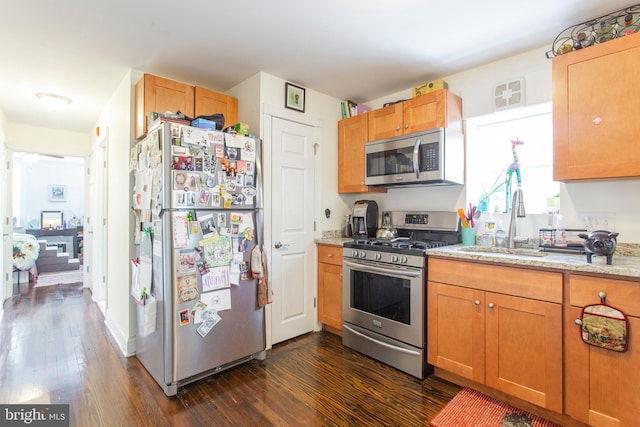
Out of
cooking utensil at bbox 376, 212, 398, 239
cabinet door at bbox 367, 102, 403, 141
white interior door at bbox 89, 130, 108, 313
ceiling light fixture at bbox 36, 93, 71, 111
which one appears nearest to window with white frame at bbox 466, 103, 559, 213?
cabinet door at bbox 367, 102, 403, 141

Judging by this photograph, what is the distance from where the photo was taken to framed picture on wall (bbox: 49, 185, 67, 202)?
741 cm

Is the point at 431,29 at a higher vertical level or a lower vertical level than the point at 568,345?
higher

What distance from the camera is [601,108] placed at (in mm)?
1779

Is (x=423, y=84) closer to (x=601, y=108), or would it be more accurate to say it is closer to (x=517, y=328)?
(x=601, y=108)

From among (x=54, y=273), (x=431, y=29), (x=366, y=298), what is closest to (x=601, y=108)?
(x=431, y=29)

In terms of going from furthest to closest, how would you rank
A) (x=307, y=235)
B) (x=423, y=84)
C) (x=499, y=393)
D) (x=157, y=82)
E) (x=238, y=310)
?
(x=307, y=235) < (x=423, y=84) < (x=157, y=82) < (x=238, y=310) < (x=499, y=393)

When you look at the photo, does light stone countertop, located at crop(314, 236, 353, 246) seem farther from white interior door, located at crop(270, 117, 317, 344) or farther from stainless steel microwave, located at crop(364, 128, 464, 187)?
stainless steel microwave, located at crop(364, 128, 464, 187)

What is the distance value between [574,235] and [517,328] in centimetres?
83

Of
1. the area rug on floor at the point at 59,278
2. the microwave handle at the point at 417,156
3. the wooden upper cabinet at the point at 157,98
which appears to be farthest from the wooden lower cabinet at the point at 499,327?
the area rug on floor at the point at 59,278

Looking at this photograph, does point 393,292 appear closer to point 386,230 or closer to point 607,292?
point 386,230

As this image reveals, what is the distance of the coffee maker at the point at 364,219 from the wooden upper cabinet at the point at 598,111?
1554 millimetres

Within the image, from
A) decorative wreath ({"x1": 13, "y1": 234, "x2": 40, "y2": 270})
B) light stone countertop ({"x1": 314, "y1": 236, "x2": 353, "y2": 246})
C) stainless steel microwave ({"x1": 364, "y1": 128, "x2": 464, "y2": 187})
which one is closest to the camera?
stainless steel microwave ({"x1": 364, "y1": 128, "x2": 464, "y2": 187})

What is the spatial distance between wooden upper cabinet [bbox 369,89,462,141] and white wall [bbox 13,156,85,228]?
784cm

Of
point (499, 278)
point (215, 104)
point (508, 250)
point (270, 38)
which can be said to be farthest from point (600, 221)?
point (215, 104)
